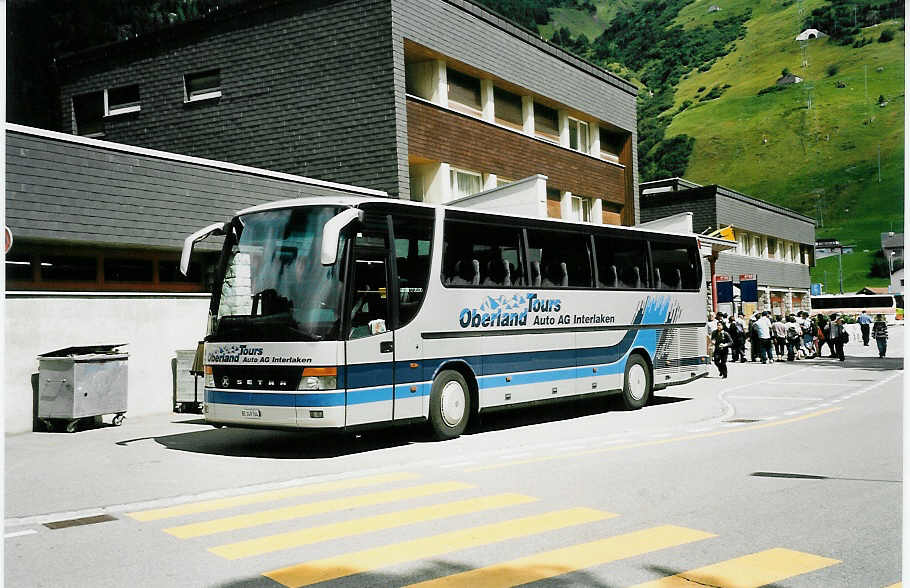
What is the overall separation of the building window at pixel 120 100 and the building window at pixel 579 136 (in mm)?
13952

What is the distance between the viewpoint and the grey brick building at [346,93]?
75.8 ft

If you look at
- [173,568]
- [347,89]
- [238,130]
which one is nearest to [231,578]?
[173,568]

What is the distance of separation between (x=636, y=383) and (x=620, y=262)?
230 cm

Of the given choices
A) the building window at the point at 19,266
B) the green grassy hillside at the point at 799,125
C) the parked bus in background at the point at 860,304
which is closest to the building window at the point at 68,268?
the building window at the point at 19,266

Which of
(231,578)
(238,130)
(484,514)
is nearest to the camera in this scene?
(231,578)

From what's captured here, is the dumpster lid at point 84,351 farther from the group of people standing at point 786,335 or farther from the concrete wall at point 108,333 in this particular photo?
the group of people standing at point 786,335

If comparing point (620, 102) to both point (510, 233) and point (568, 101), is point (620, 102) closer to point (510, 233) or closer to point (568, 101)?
point (568, 101)

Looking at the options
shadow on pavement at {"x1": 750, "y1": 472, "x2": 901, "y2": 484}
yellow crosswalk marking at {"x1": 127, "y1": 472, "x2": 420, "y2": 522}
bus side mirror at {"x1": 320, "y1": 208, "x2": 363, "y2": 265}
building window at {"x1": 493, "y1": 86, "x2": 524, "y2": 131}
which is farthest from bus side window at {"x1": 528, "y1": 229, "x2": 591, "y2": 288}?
building window at {"x1": 493, "y1": 86, "x2": 524, "y2": 131}

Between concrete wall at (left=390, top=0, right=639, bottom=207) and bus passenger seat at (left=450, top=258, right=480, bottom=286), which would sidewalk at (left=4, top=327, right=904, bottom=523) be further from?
concrete wall at (left=390, top=0, right=639, bottom=207)

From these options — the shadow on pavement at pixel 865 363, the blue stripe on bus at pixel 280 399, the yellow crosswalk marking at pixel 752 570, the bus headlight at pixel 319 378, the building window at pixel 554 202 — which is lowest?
the yellow crosswalk marking at pixel 752 570

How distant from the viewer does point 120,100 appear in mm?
27438

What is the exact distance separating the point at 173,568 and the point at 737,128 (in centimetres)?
17337

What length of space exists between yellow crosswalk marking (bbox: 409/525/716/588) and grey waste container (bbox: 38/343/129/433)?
1030 cm

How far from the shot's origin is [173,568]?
236 inches
